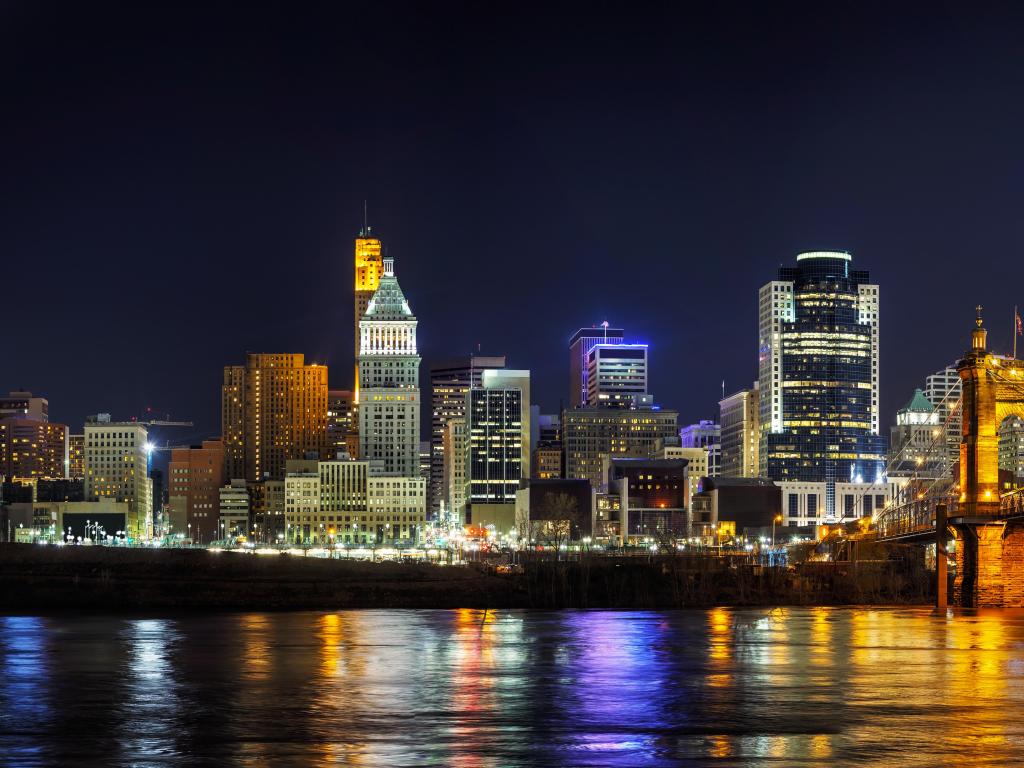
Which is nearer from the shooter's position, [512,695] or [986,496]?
[512,695]

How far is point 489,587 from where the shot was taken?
107 meters

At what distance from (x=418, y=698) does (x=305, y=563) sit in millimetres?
104289

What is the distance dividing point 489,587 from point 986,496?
37429 mm

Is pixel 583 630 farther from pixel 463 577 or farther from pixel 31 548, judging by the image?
pixel 31 548

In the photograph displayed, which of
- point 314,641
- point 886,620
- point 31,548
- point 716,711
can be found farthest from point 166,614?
point 31,548

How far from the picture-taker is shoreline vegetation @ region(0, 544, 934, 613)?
3807 inches

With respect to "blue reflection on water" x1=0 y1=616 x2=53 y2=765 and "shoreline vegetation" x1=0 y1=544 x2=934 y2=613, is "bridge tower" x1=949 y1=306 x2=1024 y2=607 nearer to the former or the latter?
"shoreline vegetation" x1=0 y1=544 x2=934 y2=613

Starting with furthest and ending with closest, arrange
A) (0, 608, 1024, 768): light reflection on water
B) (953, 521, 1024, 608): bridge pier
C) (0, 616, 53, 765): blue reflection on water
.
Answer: (953, 521, 1024, 608): bridge pier → (0, 616, 53, 765): blue reflection on water → (0, 608, 1024, 768): light reflection on water

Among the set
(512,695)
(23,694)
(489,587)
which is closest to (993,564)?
(489,587)

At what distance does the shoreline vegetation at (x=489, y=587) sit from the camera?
96688mm

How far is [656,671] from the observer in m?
50.5

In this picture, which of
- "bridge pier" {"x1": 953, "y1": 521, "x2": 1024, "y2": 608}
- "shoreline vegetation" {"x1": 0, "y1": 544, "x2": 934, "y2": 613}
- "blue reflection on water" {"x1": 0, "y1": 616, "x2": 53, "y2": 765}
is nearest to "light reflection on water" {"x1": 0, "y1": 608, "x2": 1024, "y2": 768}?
"blue reflection on water" {"x1": 0, "y1": 616, "x2": 53, "y2": 765}

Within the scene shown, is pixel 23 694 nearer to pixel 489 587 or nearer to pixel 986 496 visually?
pixel 986 496

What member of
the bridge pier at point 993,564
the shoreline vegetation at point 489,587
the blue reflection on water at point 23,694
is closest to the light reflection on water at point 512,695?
the blue reflection on water at point 23,694
